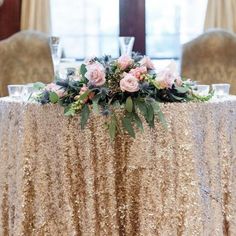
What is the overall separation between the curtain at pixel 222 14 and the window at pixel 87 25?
769 mm

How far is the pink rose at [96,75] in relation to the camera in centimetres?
171

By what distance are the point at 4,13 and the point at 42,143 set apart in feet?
7.78

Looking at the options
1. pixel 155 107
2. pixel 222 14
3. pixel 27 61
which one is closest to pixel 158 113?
pixel 155 107

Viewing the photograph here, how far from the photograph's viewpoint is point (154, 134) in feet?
5.69

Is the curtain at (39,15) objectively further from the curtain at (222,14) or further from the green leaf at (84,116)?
the green leaf at (84,116)

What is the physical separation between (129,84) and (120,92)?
6 cm

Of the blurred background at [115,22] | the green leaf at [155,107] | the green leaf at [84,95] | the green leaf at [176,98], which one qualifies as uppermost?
the blurred background at [115,22]

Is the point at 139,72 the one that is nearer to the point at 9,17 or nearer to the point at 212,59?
the point at 212,59

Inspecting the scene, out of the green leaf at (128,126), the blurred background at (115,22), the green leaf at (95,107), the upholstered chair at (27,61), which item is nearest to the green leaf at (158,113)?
the green leaf at (128,126)

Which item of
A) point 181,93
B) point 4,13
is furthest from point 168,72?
point 4,13

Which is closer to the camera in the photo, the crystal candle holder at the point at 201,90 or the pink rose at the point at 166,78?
the pink rose at the point at 166,78

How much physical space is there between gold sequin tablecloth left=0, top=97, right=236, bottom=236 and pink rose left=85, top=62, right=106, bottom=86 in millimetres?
126

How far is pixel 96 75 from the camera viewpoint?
5.62 feet

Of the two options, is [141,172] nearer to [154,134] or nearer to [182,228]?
[154,134]
